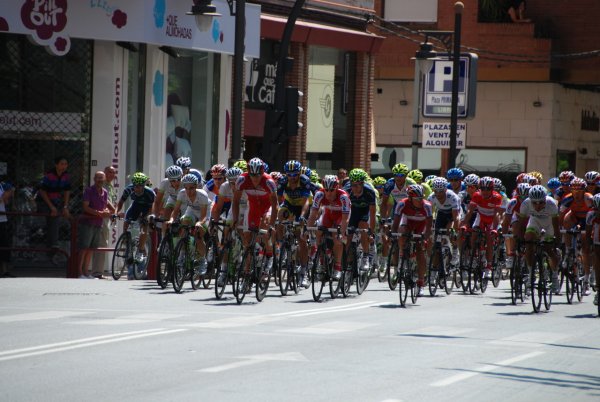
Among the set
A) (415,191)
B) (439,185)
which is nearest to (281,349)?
(415,191)

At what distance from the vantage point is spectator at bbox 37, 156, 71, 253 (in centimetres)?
2294

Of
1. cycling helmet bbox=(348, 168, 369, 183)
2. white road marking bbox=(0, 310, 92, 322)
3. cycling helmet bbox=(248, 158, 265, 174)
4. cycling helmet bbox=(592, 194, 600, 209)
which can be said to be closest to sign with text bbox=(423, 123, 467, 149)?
cycling helmet bbox=(348, 168, 369, 183)

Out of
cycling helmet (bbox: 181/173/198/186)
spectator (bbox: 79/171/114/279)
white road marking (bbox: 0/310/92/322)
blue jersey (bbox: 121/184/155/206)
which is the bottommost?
white road marking (bbox: 0/310/92/322)

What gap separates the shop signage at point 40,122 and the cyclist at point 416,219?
7.80m

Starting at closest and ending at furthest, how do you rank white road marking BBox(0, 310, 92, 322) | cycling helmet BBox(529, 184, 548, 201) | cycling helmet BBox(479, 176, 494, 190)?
white road marking BBox(0, 310, 92, 322) → cycling helmet BBox(529, 184, 548, 201) → cycling helmet BBox(479, 176, 494, 190)

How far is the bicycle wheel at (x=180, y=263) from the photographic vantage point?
19891 millimetres

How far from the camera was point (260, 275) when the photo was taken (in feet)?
61.3

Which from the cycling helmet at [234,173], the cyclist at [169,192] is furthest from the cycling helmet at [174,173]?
the cycling helmet at [234,173]

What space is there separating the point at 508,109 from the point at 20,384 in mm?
39921

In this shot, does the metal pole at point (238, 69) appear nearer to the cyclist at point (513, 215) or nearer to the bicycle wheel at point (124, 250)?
the bicycle wheel at point (124, 250)

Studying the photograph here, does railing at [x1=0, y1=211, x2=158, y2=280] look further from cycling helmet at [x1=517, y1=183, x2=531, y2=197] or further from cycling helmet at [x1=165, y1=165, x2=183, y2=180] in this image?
cycling helmet at [x1=517, y1=183, x2=531, y2=197]

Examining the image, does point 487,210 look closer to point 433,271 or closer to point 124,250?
point 433,271

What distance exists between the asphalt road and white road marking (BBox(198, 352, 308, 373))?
1cm

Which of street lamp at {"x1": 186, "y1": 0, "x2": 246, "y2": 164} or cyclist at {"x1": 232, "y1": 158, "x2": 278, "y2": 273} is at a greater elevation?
street lamp at {"x1": 186, "y1": 0, "x2": 246, "y2": 164}
